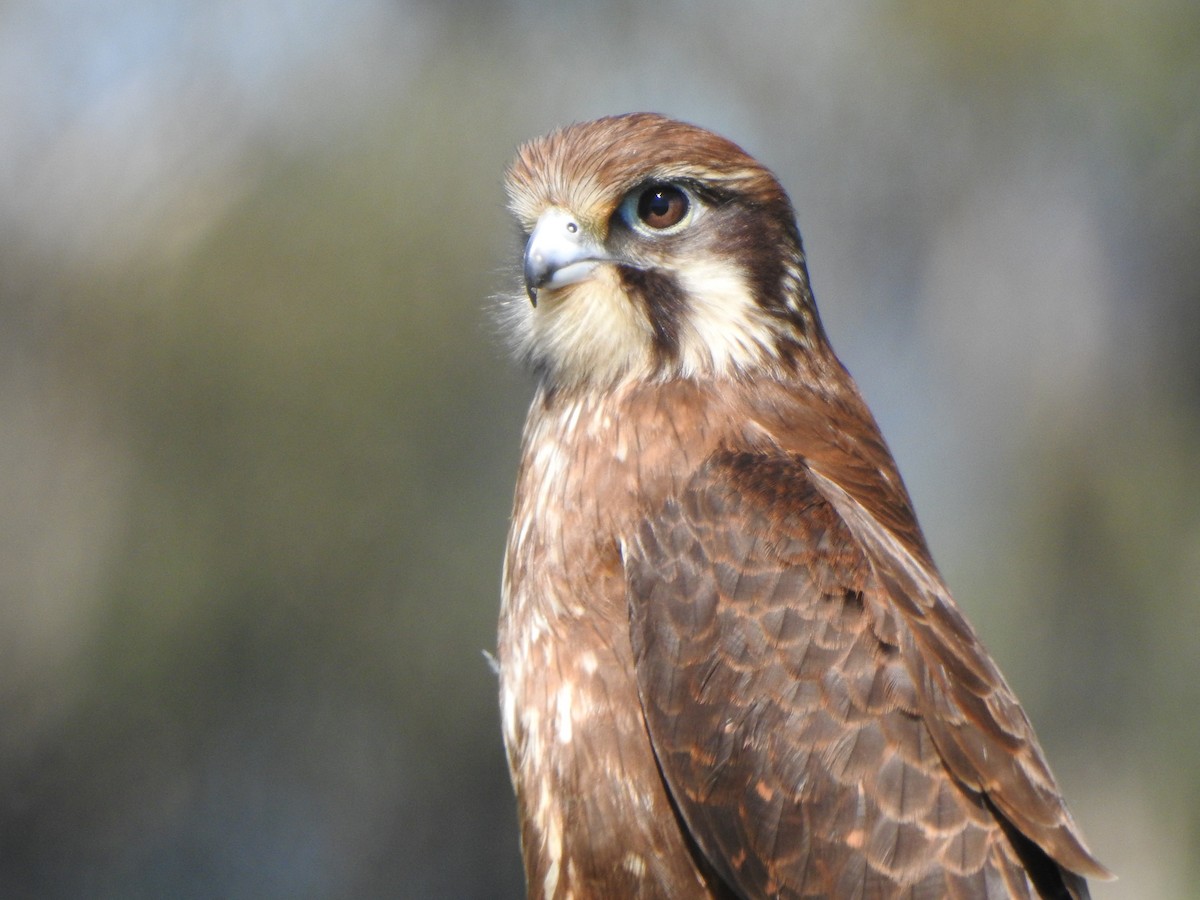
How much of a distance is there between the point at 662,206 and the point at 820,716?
117 cm

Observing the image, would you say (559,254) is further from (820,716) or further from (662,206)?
(820,716)

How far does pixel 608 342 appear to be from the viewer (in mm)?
2689

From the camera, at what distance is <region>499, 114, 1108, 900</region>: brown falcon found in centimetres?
216

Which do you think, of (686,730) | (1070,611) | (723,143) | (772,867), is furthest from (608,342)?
(1070,611)

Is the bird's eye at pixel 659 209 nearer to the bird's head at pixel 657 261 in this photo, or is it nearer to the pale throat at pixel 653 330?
the bird's head at pixel 657 261


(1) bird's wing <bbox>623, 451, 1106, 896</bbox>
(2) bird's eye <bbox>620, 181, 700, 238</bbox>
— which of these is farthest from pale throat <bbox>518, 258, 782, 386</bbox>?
(1) bird's wing <bbox>623, 451, 1106, 896</bbox>

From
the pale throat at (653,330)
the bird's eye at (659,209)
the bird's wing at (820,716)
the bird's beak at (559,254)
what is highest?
the bird's eye at (659,209)

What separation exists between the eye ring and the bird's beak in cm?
10

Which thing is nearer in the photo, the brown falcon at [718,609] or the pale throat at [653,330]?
the brown falcon at [718,609]

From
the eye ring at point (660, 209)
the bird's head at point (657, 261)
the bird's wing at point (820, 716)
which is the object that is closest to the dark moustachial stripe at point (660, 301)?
the bird's head at point (657, 261)

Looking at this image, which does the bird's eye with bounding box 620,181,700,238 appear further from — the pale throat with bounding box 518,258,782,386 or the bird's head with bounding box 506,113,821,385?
the pale throat with bounding box 518,258,782,386

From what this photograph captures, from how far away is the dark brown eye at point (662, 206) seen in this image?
2.70 metres

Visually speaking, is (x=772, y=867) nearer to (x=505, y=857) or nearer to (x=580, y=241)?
(x=580, y=241)

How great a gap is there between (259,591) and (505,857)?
Answer: 2.18m
